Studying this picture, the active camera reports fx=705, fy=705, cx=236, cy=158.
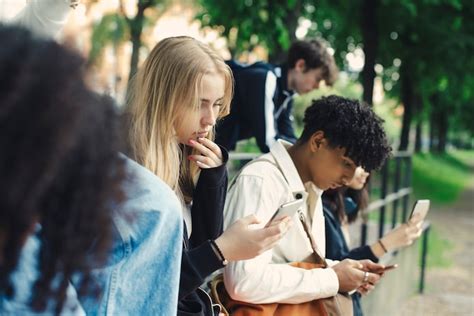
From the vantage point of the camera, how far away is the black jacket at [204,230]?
1.67 meters

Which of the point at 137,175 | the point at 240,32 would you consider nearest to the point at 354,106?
the point at 137,175

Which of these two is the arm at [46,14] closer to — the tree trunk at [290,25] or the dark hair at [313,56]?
the dark hair at [313,56]

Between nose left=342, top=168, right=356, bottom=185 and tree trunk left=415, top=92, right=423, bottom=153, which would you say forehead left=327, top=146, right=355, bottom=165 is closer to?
nose left=342, top=168, right=356, bottom=185

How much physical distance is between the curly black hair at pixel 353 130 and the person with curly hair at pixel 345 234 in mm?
273

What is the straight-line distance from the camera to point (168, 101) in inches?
75.0

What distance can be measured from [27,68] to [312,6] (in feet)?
29.9

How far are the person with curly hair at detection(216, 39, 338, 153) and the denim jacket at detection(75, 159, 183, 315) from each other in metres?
2.35

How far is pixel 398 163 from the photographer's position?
6477 millimetres

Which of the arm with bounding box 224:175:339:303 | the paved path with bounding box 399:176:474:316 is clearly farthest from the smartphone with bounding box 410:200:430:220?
the paved path with bounding box 399:176:474:316

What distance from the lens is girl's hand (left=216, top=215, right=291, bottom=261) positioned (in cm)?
174

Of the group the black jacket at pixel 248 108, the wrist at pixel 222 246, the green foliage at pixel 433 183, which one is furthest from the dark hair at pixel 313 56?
the green foliage at pixel 433 183

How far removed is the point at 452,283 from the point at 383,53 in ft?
25.8

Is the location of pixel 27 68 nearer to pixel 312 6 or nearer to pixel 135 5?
pixel 312 6

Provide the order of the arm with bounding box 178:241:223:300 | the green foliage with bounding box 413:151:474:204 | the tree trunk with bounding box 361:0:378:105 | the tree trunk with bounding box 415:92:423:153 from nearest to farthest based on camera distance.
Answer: the arm with bounding box 178:241:223:300, the tree trunk with bounding box 361:0:378:105, the green foliage with bounding box 413:151:474:204, the tree trunk with bounding box 415:92:423:153
